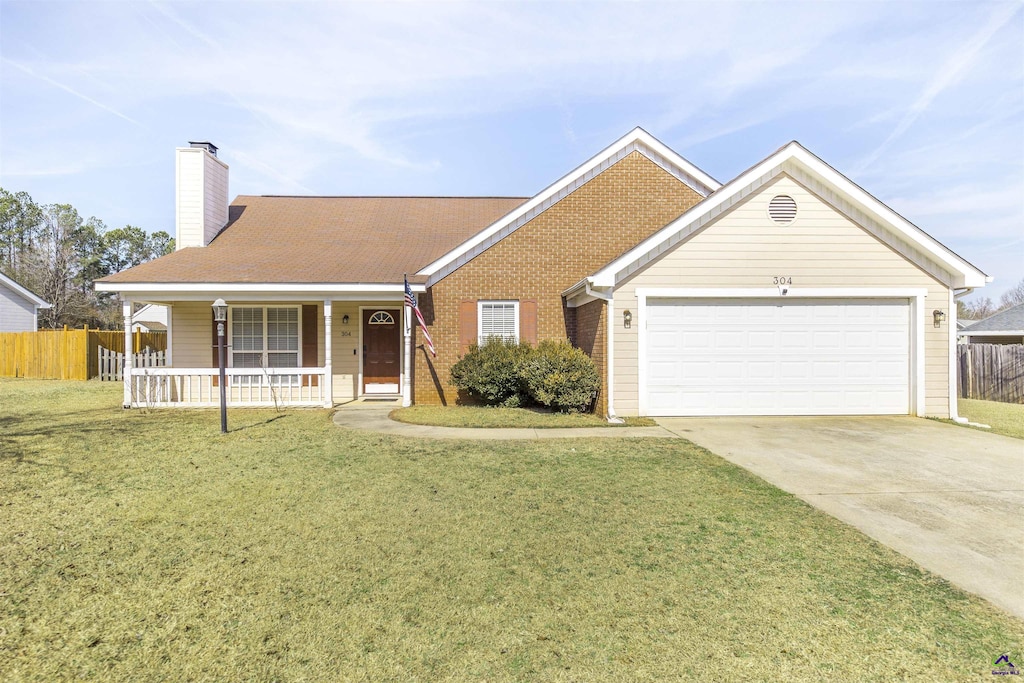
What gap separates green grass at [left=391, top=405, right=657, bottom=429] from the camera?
10500mm

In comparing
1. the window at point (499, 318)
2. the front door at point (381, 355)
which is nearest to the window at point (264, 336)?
the front door at point (381, 355)

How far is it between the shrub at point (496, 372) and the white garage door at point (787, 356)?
316 cm

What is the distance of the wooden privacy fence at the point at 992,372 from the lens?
15.3 metres

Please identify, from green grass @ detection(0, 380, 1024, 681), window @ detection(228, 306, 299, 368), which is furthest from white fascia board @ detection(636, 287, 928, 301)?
window @ detection(228, 306, 299, 368)

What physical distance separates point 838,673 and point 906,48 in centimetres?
1354

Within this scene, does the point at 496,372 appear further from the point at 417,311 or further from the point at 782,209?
the point at 782,209

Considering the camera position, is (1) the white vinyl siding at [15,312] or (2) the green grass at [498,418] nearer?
(2) the green grass at [498,418]

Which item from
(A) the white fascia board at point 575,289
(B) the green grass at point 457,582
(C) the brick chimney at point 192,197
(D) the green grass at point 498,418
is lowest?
(B) the green grass at point 457,582

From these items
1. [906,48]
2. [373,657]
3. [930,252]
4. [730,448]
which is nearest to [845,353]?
[930,252]

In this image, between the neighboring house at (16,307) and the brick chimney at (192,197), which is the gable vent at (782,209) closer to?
the brick chimney at (192,197)

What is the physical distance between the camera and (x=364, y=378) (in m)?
15.1

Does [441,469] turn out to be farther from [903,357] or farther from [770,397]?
[903,357]

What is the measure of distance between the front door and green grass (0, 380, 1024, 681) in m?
7.91

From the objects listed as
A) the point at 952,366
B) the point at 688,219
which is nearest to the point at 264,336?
the point at 688,219
